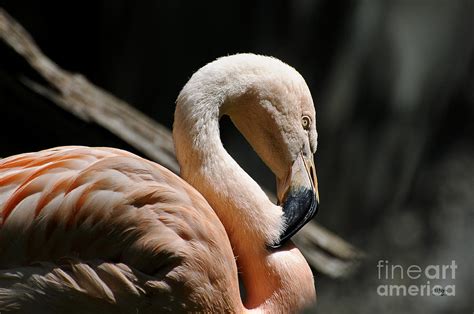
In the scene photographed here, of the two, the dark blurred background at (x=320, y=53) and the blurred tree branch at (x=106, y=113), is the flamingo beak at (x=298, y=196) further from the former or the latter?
the dark blurred background at (x=320, y=53)

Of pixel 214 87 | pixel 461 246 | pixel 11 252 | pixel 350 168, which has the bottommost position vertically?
pixel 350 168

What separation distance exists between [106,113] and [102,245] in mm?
2169

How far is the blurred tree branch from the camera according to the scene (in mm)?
4660

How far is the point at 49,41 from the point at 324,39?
2.07 metres

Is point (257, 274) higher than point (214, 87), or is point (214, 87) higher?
point (214, 87)

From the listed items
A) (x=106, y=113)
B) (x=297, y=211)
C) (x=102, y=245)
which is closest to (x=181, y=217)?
(x=102, y=245)

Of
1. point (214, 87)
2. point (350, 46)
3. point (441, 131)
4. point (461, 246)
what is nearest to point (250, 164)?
point (350, 46)

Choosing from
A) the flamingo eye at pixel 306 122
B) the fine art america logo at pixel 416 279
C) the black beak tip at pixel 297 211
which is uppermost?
the flamingo eye at pixel 306 122

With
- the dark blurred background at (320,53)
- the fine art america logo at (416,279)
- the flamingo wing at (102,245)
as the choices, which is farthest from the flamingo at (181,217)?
the dark blurred background at (320,53)

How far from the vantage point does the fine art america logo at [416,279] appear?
2041 mm

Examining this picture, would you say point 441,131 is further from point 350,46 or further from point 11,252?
point 350,46

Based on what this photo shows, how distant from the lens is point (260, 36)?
20.1 feet

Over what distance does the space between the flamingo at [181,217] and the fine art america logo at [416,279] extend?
0.89m

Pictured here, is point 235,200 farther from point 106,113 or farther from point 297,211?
point 106,113
